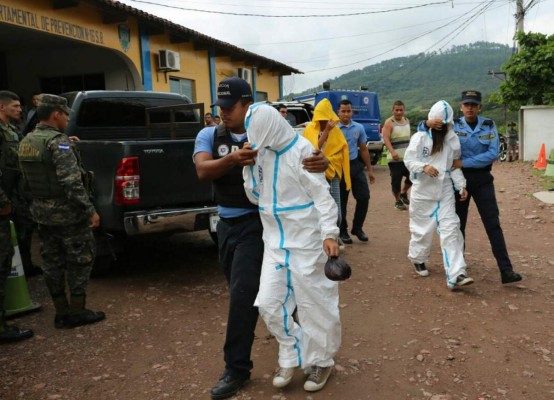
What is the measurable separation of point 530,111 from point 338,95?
639 centimetres

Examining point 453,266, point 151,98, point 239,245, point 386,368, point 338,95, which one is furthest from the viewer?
point 338,95

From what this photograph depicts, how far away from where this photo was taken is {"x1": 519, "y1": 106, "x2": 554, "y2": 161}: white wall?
51.2ft

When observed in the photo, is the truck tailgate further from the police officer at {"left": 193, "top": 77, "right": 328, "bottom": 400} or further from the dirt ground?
the police officer at {"left": 193, "top": 77, "right": 328, "bottom": 400}

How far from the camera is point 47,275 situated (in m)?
3.97

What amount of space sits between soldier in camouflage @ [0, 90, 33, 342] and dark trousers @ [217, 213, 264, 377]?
1923 millimetres

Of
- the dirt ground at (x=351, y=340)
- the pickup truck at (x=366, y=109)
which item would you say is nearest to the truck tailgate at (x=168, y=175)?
the dirt ground at (x=351, y=340)

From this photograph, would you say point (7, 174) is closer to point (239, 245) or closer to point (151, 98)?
point (151, 98)

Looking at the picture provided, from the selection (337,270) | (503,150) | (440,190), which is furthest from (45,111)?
(503,150)

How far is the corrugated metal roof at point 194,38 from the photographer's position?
33.9 ft

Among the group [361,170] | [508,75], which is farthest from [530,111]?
[361,170]

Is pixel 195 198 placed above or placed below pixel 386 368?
above

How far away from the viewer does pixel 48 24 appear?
930cm

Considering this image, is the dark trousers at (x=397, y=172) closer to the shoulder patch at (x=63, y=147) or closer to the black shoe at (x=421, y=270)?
the black shoe at (x=421, y=270)

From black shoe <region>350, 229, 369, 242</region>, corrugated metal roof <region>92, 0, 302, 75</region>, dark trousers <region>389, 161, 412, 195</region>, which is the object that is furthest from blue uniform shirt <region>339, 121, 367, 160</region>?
corrugated metal roof <region>92, 0, 302, 75</region>
